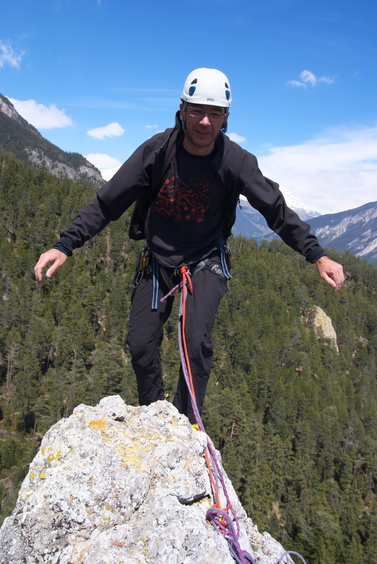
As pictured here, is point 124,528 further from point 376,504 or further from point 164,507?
point 376,504

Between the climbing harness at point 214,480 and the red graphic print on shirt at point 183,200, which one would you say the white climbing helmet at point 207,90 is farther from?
the climbing harness at point 214,480

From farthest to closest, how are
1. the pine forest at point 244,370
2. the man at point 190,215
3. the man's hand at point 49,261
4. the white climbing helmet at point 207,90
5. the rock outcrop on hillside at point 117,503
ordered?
the pine forest at point 244,370
the man at point 190,215
the white climbing helmet at point 207,90
the man's hand at point 49,261
the rock outcrop on hillside at point 117,503

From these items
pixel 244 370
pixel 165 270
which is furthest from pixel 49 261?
pixel 244 370

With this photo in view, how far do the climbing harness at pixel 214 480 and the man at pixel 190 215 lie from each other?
8 cm

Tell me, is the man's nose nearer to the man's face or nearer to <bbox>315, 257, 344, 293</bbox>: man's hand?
the man's face

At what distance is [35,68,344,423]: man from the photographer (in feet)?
13.1

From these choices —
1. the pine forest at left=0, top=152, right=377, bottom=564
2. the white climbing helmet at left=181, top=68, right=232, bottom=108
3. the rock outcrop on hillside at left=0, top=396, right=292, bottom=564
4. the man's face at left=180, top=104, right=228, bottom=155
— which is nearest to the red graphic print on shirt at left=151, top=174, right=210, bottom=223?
the man's face at left=180, top=104, right=228, bottom=155

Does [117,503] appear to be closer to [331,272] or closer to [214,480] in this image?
[214,480]

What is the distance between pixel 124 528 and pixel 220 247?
10.0 feet

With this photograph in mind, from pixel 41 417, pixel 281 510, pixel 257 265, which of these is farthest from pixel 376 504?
pixel 257 265

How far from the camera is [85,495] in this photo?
10.3ft

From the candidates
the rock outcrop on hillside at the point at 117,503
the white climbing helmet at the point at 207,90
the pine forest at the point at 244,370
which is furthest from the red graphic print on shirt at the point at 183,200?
the pine forest at the point at 244,370

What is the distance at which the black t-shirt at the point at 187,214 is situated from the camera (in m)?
4.29

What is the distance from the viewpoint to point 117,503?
10.5 feet
